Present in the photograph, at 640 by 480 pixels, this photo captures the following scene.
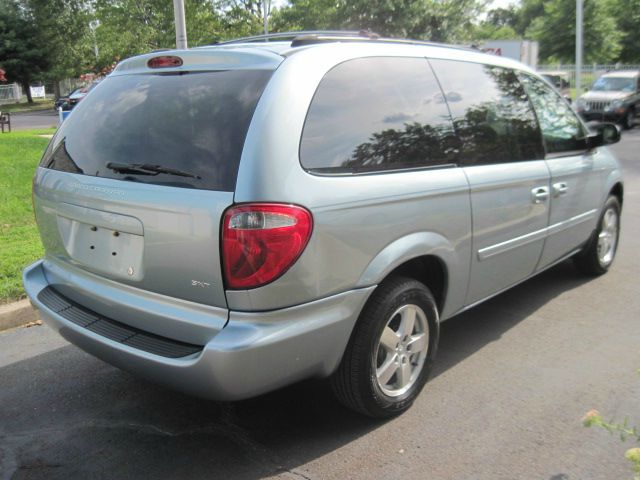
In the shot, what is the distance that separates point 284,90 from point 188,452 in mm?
1732

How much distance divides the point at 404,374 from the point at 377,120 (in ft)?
4.25

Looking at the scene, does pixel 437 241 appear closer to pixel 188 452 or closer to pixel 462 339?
pixel 462 339

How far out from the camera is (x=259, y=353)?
247 centimetres

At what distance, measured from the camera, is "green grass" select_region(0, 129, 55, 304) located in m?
5.09

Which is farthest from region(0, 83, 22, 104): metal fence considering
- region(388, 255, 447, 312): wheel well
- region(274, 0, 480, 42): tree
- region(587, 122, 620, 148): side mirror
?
region(388, 255, 447, 312): wheel well

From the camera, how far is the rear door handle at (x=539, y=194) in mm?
3947

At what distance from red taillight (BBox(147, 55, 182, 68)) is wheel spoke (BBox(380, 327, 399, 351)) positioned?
1.65 metres

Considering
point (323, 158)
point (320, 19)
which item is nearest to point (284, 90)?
point (323, 158)

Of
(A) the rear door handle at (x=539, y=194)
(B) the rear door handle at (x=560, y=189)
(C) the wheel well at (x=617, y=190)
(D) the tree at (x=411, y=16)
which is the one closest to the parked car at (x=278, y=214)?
(A) the rear door handle at (x=539, y=194)

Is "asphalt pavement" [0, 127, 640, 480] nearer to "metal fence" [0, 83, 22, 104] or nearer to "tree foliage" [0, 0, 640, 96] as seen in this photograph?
"tree foliage" [0, 0, 640, 96]

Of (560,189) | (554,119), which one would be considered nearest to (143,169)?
(560,189)

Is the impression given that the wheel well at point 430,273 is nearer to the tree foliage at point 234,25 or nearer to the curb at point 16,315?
the curb at point 16,315

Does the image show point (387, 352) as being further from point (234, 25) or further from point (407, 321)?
point (234, 25)

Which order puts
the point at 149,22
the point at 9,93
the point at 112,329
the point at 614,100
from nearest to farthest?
the point at 112,329 → the point at 149,22 → the point at 614,100 → the point at 9,93
